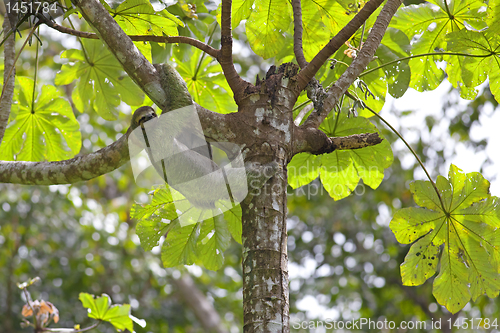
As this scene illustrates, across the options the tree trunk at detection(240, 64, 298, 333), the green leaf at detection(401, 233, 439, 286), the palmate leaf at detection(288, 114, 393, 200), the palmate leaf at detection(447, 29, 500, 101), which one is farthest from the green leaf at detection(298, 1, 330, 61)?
the green leaf at detection(401, 233, 439, 286)

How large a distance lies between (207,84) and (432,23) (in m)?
1.12

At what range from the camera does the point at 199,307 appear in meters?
5.48

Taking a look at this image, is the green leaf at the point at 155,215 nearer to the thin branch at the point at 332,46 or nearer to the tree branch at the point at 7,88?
the tree branch at the point at 7,88

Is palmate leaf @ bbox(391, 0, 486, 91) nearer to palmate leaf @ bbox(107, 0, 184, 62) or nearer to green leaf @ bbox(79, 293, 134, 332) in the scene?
palmate leaf @ bbox(107, 0, 184, 62)

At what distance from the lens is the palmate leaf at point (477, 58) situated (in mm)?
1442

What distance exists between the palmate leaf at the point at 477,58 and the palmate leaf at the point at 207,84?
3.57 ft

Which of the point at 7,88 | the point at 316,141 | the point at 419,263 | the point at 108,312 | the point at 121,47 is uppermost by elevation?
the point at 7,88

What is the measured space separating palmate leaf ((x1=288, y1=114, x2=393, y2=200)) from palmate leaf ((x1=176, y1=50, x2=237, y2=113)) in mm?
515

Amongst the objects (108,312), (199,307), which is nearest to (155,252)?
(199,307)

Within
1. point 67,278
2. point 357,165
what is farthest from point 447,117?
point 67,278

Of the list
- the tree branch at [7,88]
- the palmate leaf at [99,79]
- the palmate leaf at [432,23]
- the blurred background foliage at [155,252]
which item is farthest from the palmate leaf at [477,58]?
the blurred background foliage at [155,252]

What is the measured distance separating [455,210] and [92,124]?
206 inches

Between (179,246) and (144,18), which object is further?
(179,246)

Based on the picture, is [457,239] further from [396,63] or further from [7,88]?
[7,88]
